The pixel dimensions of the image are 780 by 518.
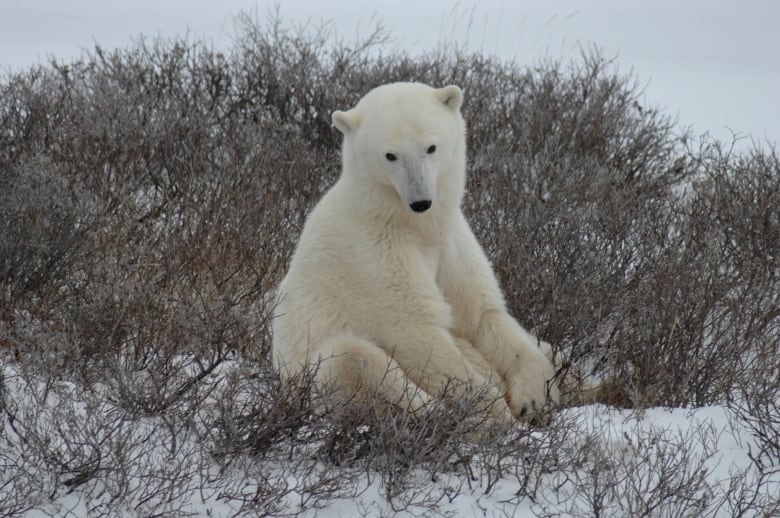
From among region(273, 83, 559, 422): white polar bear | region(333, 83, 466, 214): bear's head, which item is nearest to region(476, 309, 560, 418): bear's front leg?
region(273, 83, 559, 422): white polar bear

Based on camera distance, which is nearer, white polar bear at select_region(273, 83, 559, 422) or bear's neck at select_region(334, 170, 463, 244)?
white polar bear at select_region(273, 83, 559, 422)

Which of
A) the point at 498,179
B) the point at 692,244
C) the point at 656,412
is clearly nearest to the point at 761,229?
the point at 692,244

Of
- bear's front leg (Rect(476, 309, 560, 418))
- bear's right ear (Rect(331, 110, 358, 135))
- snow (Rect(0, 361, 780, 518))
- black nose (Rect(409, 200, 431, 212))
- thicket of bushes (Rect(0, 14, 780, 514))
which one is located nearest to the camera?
snow (Rect(0, 361, 780, 518))

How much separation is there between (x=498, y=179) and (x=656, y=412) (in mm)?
2392

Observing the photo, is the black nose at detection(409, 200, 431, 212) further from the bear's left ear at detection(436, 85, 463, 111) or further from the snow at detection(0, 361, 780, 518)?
the snow at detection(0, 361, 780, 518)

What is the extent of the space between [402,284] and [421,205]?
25cm

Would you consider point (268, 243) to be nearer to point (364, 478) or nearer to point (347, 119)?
point (347, 119)

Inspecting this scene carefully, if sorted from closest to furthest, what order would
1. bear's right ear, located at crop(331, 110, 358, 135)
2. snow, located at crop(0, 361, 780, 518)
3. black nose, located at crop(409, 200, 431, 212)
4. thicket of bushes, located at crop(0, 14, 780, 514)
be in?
snow, located at crop(0, 361, 780, 518) → thicket of bushes, located at crop(0, 14, 780, 514) → black nose, located at crop(409, 200, 431, 212) → bear's right ear, located at crop(331, 110, 358, 135)

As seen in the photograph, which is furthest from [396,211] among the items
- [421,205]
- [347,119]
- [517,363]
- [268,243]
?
[268,243]

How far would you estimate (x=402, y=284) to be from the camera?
111 inches

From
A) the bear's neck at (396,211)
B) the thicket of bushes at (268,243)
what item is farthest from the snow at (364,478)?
the bear's neck at (396,211)

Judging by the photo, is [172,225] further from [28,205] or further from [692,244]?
[692,244]

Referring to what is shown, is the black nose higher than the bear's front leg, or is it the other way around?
the black nose

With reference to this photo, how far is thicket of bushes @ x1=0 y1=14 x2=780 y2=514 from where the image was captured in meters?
2.54
